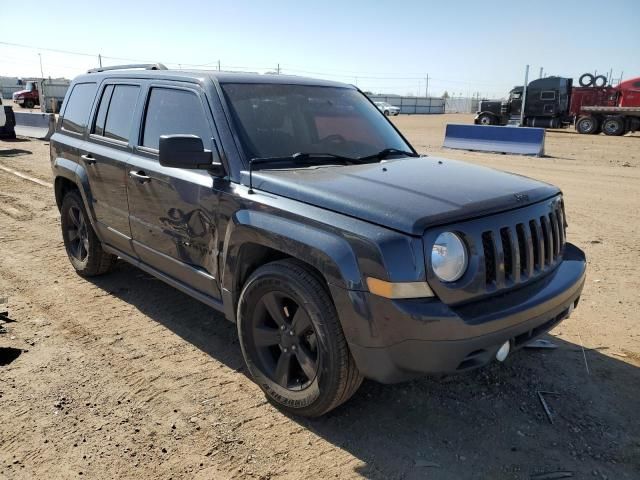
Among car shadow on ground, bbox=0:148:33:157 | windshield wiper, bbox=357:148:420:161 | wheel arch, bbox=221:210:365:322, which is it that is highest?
windshield wiper, bbox=357:148:420:161

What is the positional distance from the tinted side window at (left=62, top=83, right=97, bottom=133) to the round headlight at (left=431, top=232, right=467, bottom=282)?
3.86m

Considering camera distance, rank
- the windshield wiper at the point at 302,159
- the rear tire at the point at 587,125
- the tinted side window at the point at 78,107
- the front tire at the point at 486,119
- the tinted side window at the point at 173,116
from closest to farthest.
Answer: the windshield wiper at the point at 302,159, the tinted side window at the point at 173,116, the tinted side window at the point at 78,107, the rear tire at the point at 587,125, the front tire at the point at 486,119

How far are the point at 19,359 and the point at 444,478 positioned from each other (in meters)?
3.02

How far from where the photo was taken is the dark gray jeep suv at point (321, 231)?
2.51 metres

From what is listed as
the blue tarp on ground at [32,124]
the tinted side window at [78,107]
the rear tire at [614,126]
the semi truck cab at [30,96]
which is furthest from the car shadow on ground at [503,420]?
the semi truck cab at [30,96]

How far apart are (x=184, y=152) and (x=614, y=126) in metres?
28.4

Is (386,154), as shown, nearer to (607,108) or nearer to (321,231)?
(321,231)

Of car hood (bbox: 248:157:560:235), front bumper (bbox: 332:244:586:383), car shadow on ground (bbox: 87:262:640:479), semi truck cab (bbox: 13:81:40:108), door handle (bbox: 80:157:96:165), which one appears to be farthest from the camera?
semi truck cab (bbox: 13:81:40:108)

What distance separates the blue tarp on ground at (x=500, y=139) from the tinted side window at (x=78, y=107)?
14095 millimetres

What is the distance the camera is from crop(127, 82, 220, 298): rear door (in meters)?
3.50

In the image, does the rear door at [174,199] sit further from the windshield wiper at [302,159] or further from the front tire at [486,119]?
the front tire at [486,119]

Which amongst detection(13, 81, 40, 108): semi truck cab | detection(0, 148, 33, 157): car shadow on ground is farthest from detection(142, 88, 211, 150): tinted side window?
detection(13, 81, 40, 108): semi truck cab

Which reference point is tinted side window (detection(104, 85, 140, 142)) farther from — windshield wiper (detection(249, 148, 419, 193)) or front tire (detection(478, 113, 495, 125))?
front tire (detection(478, 113, 495, 125))

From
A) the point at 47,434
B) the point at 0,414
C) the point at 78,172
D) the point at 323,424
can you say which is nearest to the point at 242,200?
the point at 323,424
